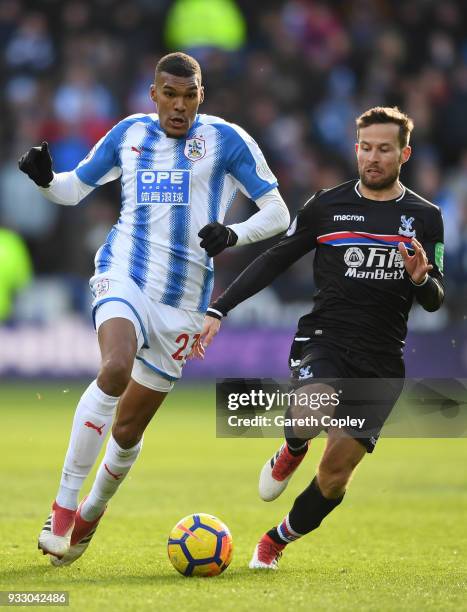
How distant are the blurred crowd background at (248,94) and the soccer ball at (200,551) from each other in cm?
918

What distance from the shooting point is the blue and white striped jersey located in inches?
254

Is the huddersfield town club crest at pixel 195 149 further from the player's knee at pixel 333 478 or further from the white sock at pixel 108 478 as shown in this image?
the player's knee at pixel 333 478

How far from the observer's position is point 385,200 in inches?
257

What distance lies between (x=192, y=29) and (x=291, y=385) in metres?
12.1

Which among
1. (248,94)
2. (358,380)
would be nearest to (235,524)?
(358,380)

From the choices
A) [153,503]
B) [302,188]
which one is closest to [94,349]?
[302,188]

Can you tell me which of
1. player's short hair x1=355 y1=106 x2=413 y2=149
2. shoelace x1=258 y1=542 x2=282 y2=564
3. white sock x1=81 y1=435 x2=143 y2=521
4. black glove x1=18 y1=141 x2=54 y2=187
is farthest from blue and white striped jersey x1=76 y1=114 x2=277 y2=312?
shoelace x1=258 y1=542 x2=282 y2=564

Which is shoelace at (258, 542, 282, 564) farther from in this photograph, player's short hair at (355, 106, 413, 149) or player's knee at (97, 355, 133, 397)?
player's short hair at (355, 106, 413, 149)

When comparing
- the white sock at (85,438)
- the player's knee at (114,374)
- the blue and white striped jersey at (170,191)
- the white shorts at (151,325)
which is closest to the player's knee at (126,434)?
the white shorts at (151,325)

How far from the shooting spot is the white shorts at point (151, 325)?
20.5 ft

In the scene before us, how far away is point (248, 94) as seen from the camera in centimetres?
1705

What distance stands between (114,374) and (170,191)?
3.47ft

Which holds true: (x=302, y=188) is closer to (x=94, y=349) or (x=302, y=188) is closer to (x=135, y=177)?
(x=94, y=349)

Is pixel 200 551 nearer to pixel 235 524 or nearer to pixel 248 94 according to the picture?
pixel 235 524
